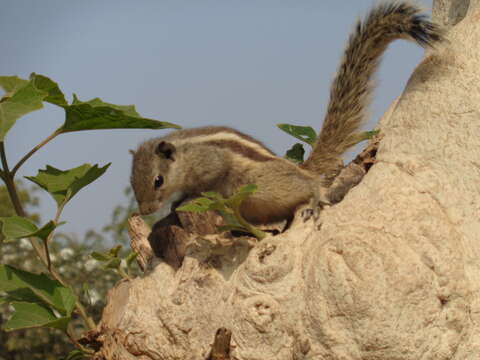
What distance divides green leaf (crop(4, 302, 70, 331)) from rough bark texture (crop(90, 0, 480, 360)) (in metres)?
0.25

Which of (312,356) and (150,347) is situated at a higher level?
(312,356)

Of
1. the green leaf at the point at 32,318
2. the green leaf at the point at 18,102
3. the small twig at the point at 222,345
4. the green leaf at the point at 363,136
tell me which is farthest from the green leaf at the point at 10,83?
the green leaf at the point at 363,136

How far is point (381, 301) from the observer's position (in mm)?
1927

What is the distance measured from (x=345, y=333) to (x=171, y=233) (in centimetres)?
93

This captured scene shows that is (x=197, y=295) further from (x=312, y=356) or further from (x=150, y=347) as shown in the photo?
(x=312, y=356)

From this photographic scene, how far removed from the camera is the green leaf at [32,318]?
7.12 feet

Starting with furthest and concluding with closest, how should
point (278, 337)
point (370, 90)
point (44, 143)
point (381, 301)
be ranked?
point (370, 90) → point (44, 143) → point (278, 337) → point (381, 301)

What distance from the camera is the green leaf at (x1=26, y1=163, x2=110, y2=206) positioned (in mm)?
2402

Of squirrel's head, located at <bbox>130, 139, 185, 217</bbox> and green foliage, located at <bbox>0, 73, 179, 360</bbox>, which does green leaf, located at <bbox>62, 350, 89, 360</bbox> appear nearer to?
green foliage, located at <bbox>0, 73, 179, 360</bbox>

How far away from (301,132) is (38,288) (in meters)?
1.51

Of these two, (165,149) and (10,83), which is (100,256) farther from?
(165,149)

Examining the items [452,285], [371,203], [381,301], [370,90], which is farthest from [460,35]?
[381,301]

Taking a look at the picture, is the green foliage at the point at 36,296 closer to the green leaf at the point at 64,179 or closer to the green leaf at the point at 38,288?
the green leaf at the point at 38,288

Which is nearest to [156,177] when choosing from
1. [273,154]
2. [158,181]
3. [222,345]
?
[158,181]
